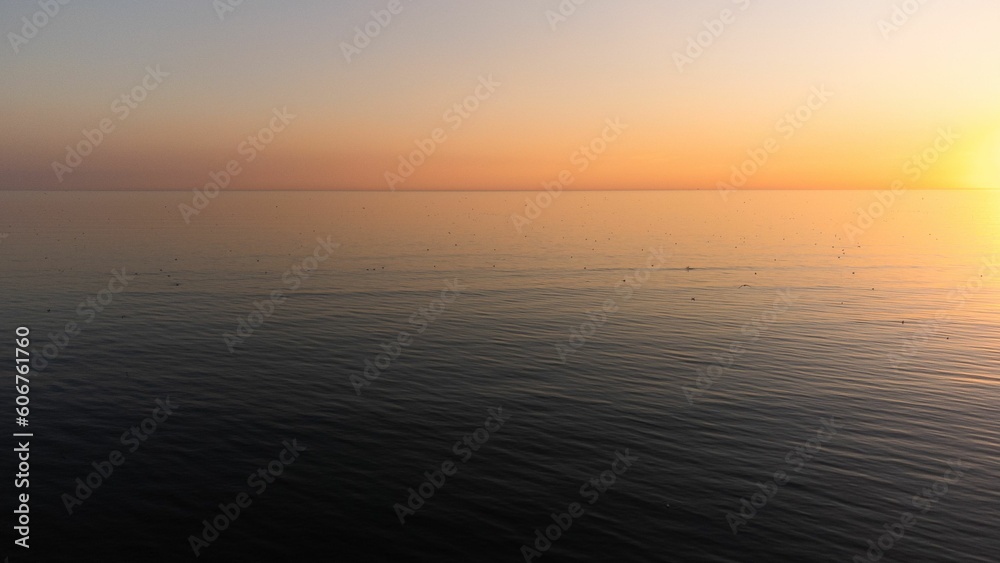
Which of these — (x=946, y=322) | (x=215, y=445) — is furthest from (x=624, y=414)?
(x=946, y=322)

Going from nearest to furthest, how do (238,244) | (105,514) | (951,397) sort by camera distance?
(105,514) → (951,397) → (238,244)

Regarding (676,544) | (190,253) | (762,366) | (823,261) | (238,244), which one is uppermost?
(238,244)

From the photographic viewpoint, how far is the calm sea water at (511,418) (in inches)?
1097

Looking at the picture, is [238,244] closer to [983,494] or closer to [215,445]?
[215,445]

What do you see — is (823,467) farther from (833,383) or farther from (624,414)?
(833,383)

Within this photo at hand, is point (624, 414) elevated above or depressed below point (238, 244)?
below

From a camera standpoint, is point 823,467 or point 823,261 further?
point 823,261

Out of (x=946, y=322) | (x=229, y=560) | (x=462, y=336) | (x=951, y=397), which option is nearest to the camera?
(x=229, y=560)

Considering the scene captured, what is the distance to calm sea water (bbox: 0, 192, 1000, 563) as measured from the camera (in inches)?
1097

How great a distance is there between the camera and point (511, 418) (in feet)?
136

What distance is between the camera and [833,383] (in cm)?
5041

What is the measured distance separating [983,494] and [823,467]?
711cm

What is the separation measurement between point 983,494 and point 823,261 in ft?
369

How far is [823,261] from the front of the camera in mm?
133750
